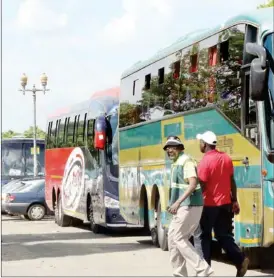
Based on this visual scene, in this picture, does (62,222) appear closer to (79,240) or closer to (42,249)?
(79,240)

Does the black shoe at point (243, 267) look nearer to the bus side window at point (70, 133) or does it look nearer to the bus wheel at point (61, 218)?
the bus side window at point (70, 133)

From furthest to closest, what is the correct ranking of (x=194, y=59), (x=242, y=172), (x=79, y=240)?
(x=79, y=240) < (x=194, y=59) < (x=242, y=172)

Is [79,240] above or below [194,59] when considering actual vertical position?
below

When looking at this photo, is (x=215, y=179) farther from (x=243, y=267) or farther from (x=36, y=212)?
(x=36, y=212)

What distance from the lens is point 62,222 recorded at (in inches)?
1187

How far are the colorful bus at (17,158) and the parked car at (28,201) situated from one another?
807 centimetres

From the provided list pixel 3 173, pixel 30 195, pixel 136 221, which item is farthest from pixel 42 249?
pixel 3 173

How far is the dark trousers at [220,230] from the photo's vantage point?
1315 centimetres

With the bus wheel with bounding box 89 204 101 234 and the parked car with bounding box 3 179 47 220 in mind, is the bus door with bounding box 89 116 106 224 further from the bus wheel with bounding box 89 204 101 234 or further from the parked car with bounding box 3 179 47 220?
the parked car with bounding box 3 179 47 220

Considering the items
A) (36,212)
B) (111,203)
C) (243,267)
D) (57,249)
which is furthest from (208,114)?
(36,212)

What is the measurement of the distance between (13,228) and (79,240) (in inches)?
273

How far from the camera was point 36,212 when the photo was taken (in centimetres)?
3500

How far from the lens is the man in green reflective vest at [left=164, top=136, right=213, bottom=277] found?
12531mm

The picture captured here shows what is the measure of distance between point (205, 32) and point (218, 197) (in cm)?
419
